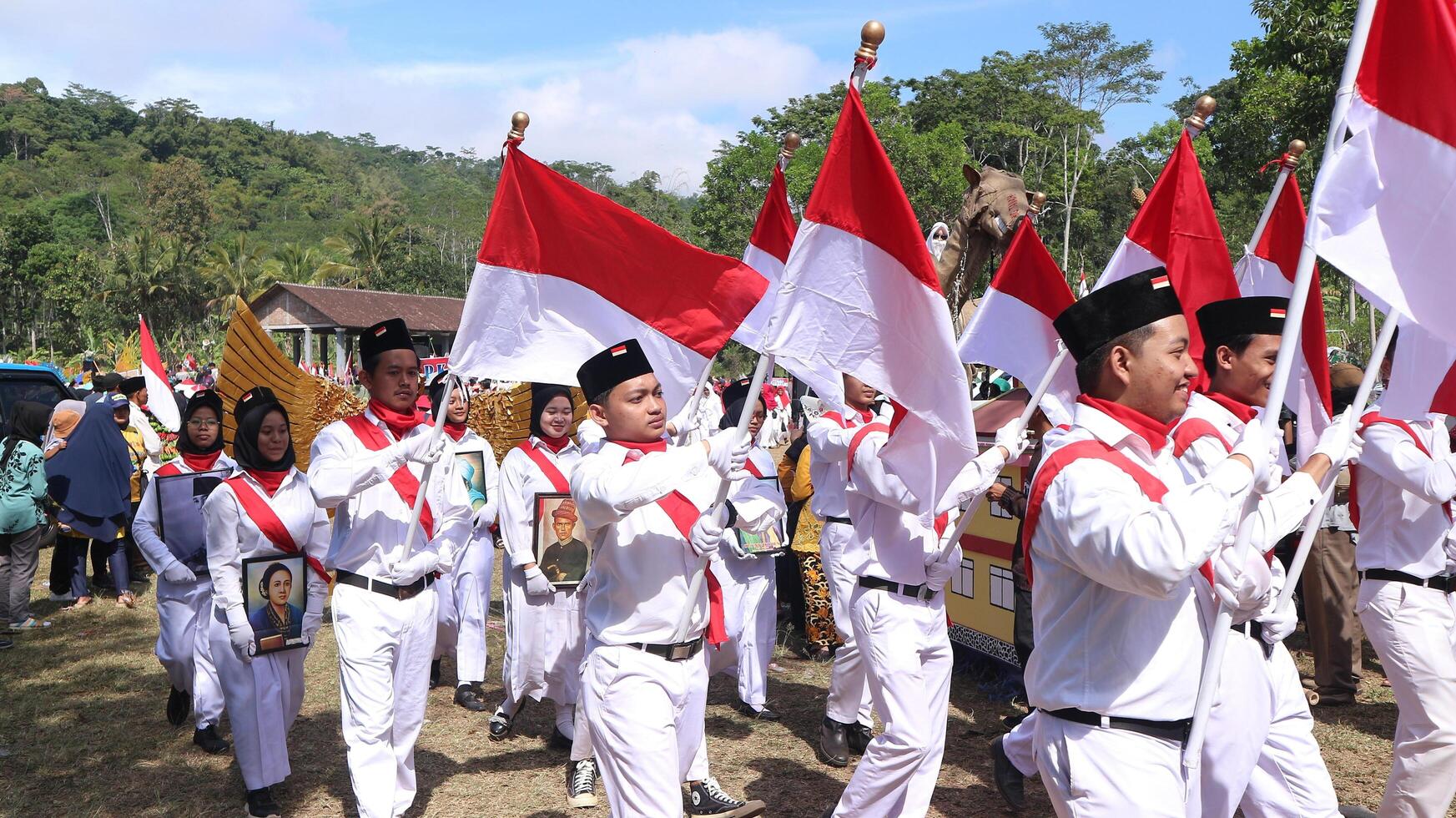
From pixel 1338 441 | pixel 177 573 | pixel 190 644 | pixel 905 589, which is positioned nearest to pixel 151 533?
pixel 177 573

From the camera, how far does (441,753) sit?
278 inches

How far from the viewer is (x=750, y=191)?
126 ft

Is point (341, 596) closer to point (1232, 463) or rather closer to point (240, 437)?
point (240, 437)

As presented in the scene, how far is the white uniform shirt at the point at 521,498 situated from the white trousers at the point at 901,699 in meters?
2.53

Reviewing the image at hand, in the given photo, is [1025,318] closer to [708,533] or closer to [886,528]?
[886,528]

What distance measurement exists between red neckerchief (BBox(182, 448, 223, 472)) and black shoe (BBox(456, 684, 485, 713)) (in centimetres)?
232

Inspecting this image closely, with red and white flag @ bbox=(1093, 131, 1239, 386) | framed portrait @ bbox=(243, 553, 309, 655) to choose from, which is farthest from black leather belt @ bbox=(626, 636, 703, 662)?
red and white flag @ bbox=(1093, 131, 1239, 386)

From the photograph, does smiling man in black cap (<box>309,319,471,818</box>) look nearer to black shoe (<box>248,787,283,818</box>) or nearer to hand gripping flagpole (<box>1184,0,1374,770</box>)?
black shoe (<box>248,787,283,818</box>)

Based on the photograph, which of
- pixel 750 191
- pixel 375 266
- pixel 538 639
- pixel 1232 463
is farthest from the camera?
pixel 375 266

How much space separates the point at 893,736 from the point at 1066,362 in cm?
189

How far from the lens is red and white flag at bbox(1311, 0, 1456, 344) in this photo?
319cm

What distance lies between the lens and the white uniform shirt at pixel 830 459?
6.36 metres

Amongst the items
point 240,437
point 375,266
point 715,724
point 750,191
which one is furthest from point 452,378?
point 375,266

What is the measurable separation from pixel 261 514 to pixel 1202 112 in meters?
4.89
